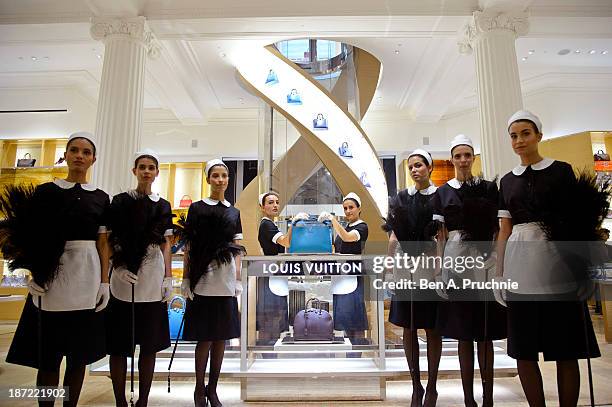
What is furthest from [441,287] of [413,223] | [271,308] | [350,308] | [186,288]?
[186,288]


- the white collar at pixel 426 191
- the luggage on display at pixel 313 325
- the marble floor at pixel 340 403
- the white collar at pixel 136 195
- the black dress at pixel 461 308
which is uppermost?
the white collar at pixel 426 191

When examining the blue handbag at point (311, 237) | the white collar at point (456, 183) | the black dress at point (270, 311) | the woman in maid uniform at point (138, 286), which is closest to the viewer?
the woman in maid uniform at point (138, 286)

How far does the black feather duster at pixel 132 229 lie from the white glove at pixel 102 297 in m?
0.17

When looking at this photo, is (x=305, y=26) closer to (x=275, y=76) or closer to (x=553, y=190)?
(x=275, y=76)

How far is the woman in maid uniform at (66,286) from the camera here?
89.0 inches

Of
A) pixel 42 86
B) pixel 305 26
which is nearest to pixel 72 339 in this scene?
pixel 305 26

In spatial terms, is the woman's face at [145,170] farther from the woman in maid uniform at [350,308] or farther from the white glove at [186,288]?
the woman in maid uniform at [350,308]

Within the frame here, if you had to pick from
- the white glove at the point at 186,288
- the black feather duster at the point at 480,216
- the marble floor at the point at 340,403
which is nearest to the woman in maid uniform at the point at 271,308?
the marble floor at the point at 340,403

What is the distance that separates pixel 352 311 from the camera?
344cm

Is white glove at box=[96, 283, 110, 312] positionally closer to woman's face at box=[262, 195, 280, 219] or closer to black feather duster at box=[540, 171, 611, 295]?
woman's face at box=[262, 195, 280, 219]

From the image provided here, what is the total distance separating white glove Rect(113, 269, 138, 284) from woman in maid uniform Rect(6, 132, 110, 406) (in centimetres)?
14

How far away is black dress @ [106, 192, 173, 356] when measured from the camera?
103 inches

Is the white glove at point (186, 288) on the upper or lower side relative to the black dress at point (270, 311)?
upper

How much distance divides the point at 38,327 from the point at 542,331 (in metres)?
2.78
